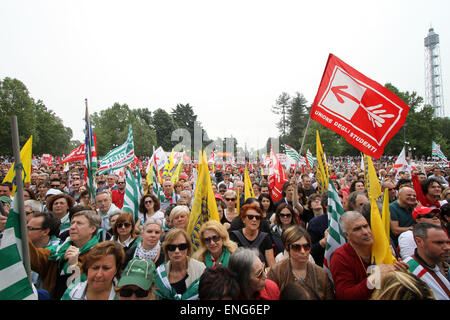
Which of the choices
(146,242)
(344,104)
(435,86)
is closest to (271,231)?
(146,242)

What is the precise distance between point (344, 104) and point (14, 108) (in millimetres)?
52548

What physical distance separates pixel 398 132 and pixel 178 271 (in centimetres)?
5458

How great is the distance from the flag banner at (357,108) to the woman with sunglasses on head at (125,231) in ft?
11.0

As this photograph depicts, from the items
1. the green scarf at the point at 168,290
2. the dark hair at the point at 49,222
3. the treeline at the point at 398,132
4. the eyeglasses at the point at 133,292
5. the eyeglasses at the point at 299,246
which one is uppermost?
the treeline at the point at 398,132

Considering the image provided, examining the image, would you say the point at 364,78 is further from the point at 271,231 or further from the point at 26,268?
the point at 26,268

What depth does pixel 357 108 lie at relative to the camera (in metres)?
4.23

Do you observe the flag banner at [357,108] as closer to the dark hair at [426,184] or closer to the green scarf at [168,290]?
the dark hair at [426,184]

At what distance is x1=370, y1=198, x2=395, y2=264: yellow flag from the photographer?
258cm

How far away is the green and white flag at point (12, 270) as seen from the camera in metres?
1.99

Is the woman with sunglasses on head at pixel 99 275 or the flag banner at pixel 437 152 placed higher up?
the flag banner at pixel 437 152

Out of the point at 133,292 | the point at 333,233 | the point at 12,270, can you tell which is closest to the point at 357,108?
the point at 333,233

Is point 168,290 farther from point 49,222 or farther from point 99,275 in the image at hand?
point 49,222

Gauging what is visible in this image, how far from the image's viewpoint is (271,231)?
4457 mm

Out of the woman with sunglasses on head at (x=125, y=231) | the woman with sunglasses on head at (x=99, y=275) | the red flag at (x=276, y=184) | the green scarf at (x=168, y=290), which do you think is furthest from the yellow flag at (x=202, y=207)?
the red flag at (x=276, y=184)
